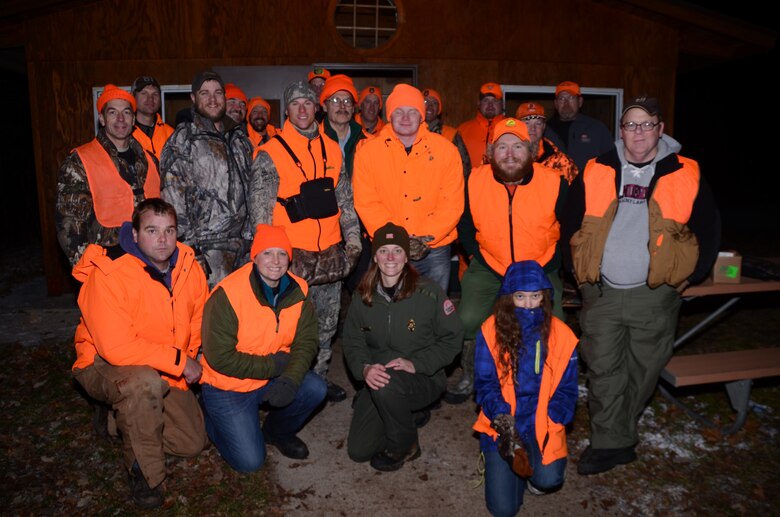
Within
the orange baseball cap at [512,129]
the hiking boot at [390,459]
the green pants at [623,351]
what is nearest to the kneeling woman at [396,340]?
the hiking boot at [390,459]

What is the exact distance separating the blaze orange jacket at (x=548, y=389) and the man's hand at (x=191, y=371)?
5.93 ft

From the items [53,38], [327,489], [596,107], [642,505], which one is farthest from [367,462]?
[596,107]

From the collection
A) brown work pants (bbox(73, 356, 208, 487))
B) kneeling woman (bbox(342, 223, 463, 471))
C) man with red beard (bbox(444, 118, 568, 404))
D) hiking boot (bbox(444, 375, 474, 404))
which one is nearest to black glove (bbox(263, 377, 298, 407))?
kneeling woman (bbox(342, 223, 463, 471))

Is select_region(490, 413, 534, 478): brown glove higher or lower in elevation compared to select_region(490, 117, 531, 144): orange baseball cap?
lower

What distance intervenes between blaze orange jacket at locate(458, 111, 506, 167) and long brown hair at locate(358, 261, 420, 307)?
2.94 metres

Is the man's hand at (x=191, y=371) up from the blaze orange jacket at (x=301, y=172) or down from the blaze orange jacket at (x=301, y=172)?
down

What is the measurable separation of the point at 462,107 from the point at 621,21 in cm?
258

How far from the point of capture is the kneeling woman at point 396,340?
12.8ft

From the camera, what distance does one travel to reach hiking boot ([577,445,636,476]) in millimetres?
3855

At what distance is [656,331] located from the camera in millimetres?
3852

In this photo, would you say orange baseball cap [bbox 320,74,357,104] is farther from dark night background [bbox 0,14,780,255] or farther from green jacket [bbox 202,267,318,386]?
dark night background [bbox 0,14,780,255]

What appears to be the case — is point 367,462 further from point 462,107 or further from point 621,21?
point 621,21

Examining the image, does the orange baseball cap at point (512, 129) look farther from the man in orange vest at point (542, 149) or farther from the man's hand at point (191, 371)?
the man's hand at point (191, 371)

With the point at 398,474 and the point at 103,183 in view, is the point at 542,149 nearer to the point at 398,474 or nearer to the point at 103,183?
the point at 398,474
